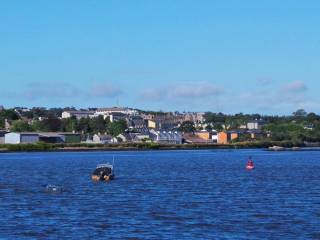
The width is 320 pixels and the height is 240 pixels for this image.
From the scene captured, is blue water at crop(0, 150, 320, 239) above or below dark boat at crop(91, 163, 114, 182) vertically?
below

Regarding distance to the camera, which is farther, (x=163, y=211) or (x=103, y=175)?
(x=103, y=175)

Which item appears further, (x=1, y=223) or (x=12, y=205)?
(x=12, y=205)

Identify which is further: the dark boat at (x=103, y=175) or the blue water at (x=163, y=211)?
the dark boat at (x=103, y=175)

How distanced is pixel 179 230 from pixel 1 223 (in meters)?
8.43

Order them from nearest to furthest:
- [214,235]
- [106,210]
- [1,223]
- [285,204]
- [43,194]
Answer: [214,235], [1,223], [106,210], [285,204], [43,194]

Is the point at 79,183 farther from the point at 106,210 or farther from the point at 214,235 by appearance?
the point at 214,235

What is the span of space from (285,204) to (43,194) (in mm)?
17266

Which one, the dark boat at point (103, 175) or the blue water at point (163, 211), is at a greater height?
the dark boat at point (103, 175)

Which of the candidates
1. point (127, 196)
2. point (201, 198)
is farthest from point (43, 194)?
point (201, 198)

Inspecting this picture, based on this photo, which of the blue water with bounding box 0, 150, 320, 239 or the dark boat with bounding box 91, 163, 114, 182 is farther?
the dark boat with bounding box 91, 163, 114, 182

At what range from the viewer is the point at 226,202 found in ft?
168

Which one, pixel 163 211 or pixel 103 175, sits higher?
pixel 103 175

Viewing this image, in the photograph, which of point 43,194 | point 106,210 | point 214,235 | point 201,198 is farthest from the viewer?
point 43,194

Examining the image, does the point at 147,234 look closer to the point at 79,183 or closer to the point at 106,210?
the point at 106,210
